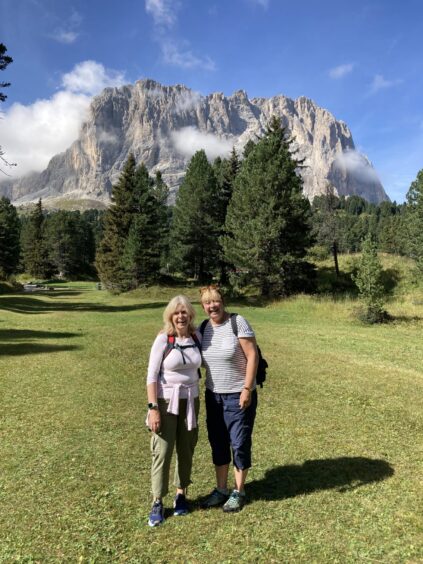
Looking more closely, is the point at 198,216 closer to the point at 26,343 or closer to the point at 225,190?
the point at 225,190

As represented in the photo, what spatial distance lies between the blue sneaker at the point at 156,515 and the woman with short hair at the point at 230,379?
2.01ft

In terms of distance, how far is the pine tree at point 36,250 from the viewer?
8081 cm

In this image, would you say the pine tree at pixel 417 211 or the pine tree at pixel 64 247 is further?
the pine tree at pixel 64 247

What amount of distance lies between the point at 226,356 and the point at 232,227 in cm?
2944

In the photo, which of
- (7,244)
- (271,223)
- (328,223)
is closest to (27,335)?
(271,223)

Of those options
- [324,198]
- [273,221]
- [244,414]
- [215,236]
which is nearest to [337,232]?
[324,198]

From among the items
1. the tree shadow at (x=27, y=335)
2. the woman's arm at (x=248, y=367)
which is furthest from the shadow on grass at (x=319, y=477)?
the tree shadow at (x=27, y=335)

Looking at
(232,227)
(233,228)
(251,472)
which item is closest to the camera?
(251,472)

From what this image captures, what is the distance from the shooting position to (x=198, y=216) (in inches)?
1761

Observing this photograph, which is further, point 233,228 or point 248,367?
point 233,228

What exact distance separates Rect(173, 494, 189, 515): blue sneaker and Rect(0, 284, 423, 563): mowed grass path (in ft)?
0.33

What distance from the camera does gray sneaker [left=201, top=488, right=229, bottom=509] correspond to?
485 centimetres

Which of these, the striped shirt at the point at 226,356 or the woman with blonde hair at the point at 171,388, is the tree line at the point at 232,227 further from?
the woman with blonde hair at the point at 171,388

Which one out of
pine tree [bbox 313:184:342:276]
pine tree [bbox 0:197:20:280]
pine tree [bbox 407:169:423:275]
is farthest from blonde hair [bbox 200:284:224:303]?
pine tree [bbox 0:197:20:280]
